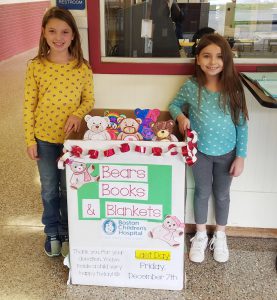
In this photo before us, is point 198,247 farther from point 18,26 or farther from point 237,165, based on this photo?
point 18,26

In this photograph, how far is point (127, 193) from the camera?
169cm

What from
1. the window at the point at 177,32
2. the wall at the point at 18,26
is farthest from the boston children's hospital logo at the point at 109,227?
the wall at the point at 18,26

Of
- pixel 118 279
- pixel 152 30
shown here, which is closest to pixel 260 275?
pixel 118 279

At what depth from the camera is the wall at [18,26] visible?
7.01 meters

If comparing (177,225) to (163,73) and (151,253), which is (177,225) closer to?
(151,253)

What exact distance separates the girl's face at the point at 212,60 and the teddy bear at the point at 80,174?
2.20 ft

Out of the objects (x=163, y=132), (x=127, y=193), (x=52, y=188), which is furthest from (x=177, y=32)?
(x=52, y=188)

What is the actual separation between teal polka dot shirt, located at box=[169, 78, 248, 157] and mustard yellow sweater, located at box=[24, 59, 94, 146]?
0.46 metres

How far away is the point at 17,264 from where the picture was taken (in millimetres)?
2033

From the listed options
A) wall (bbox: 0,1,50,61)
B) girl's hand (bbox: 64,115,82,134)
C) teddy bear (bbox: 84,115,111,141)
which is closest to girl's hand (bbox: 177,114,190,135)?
teddy bear (bbox: 84,115,111,141)

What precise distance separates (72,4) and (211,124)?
0.87 metres

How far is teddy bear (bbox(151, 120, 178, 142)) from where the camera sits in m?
1.68

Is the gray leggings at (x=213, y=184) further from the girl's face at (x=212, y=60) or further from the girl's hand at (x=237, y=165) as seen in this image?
the girl's face at (x=212, y=60)

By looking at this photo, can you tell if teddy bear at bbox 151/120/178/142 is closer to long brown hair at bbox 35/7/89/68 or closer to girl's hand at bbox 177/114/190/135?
girl's hand at bbox 177/114/190/135
